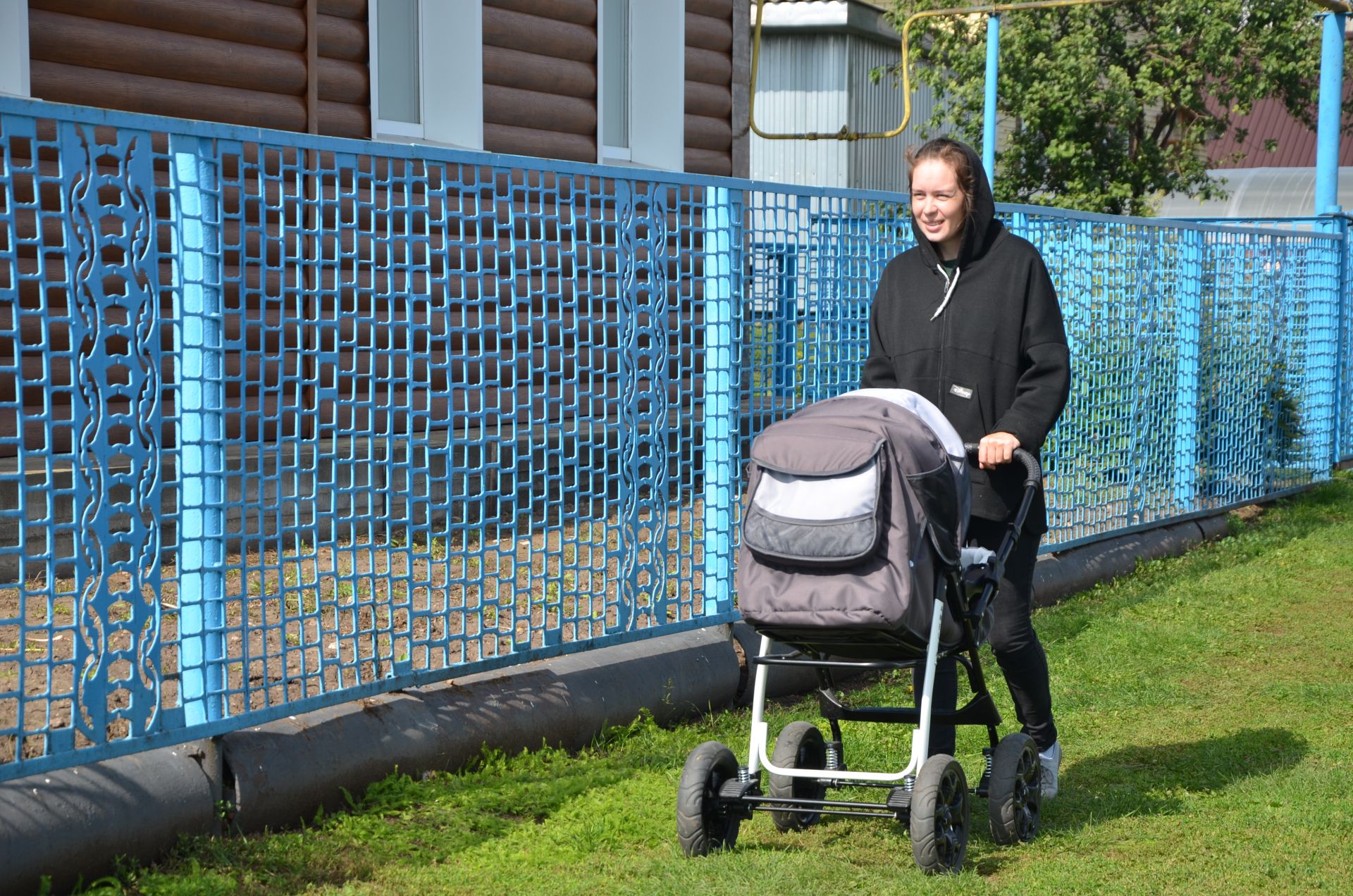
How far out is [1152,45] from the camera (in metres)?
24.9

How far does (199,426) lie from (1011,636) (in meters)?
2.53

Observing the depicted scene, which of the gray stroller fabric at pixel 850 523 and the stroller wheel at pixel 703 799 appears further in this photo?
the stroller wheel at pixel 703 799

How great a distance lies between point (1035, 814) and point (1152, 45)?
22.7 meters

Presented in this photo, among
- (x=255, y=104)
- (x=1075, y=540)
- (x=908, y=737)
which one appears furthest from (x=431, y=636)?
(x=1075, y=540)

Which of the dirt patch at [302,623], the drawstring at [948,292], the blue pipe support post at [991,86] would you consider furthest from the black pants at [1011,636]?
the blue pipe support post at [991,86]

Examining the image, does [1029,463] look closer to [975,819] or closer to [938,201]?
[938,201]

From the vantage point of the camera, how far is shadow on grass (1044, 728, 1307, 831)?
497 centimetres

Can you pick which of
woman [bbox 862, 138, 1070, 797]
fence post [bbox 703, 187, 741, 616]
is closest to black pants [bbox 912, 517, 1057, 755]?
woman [bbox 862, 138, 1070, 797]

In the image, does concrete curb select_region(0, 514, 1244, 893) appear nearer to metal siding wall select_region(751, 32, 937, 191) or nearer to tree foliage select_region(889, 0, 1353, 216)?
tree foliage select_region(889, 0, 1353, 216)

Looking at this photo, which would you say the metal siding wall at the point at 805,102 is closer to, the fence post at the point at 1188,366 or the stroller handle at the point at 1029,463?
the fence post at the point at 1188,366

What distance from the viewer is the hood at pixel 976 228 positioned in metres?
4.62

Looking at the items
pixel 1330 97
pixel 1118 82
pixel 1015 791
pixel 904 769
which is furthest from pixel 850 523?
pixel 1118 82

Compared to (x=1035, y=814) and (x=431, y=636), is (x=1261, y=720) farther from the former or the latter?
(x=431, y=636)

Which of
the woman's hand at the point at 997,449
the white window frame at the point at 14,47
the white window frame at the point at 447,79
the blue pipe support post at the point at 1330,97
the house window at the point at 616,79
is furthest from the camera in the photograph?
the blue pipe support post at the point at 1330,97
